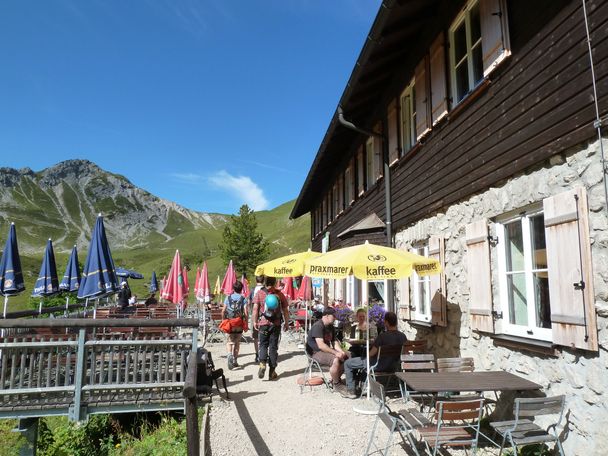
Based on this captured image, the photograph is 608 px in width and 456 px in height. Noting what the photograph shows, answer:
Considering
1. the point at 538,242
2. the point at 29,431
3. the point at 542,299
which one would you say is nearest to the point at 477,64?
the point at 538,242

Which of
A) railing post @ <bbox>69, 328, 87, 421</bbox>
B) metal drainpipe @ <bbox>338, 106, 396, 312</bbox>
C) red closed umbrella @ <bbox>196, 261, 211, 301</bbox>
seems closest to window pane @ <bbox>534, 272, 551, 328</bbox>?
metal drainpipe @ <bbox>338, 106, 396, 312</bbox>

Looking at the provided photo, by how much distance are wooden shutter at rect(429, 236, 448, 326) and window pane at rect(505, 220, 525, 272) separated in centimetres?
143

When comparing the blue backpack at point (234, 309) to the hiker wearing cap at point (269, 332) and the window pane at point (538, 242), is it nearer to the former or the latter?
the hiker wearing cap at point (269, 332)

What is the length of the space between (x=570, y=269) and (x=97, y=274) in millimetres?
8079

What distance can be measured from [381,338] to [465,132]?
3.14 meters

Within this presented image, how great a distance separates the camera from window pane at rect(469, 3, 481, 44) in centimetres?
623

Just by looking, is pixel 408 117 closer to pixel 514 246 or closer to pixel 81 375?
pixel 514 246

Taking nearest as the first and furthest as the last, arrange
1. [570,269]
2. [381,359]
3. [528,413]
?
[528,413] < [570,269] < [381,359]

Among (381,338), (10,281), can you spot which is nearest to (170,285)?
(10,281)

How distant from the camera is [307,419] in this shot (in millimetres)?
5473

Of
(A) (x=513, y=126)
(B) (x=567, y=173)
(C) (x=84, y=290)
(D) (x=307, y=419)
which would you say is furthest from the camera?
(C) (x=84, y=290)

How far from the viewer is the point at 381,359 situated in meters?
6.20

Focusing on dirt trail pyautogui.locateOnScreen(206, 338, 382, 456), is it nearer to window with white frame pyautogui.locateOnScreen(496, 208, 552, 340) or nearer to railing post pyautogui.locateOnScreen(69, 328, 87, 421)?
railing post pyautogui.locateOnScreen(69, 328, 87, 421)

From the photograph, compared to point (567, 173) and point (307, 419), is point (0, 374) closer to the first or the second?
point (307, 419)
